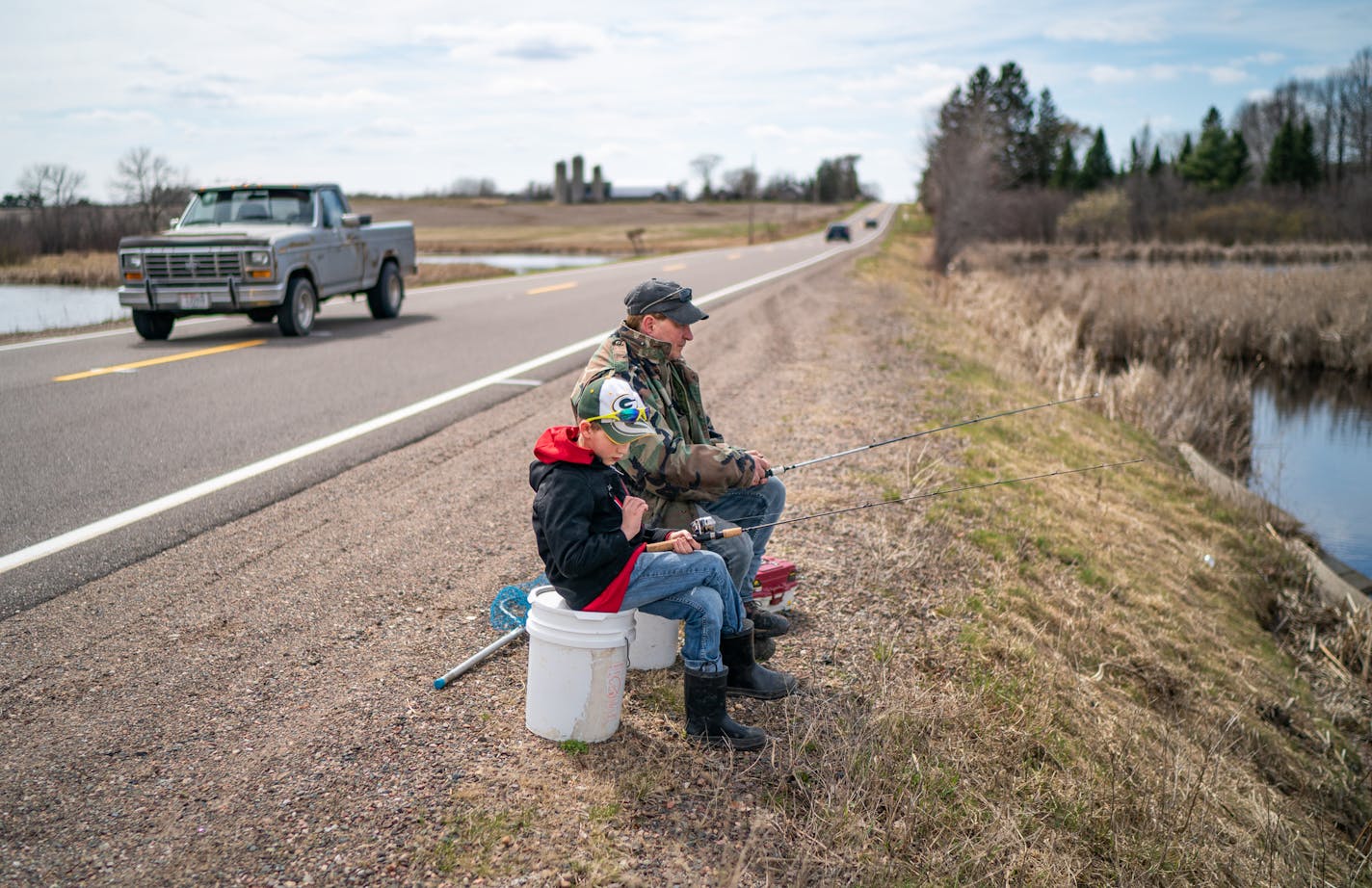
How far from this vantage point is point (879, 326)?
16516mm

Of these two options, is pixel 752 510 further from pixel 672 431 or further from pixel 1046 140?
pixel 1046 140

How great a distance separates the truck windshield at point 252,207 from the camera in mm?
14484

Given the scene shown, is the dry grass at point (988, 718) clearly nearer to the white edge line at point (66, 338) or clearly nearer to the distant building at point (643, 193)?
the white edge line at point (66, 338)

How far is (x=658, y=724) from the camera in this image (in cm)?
394

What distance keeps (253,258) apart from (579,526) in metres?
11.4

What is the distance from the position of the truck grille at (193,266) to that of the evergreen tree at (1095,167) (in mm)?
90903

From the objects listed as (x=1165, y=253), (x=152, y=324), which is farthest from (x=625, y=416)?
(x=1165, y=253)

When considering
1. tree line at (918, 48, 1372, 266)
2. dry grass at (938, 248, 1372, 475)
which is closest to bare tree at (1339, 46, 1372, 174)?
tree line at (918, 48, 1372, 266)

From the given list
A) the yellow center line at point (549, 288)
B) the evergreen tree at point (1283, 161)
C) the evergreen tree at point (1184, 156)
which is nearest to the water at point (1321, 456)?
the yellow center line at point (549, 288)

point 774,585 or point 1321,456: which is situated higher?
point 774,585

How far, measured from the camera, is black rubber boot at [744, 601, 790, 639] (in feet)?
15.4

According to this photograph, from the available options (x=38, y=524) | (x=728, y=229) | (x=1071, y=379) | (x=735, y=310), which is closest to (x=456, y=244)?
(x=728, y=229)

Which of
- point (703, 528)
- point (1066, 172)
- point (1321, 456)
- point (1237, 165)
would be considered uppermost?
point (1066, 172)

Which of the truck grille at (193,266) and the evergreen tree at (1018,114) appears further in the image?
the evergreen tree at (1018,114)
